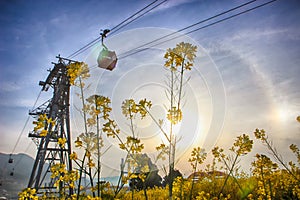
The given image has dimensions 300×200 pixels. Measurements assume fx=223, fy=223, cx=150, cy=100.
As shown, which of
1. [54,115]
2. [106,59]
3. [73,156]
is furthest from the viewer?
[54,115]

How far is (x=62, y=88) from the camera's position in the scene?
1364 cm

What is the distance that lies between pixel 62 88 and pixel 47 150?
12.4 feet

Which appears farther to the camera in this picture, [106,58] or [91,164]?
[106,58]

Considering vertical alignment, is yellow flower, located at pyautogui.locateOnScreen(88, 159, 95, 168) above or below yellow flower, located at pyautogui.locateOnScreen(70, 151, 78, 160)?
below

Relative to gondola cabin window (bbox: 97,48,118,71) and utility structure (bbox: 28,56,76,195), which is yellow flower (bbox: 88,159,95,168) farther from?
utility structure (bbox: 28,56,76,195)

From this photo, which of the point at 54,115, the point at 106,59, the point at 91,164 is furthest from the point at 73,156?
the point at 54,115

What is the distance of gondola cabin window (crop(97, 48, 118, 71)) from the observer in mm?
5277

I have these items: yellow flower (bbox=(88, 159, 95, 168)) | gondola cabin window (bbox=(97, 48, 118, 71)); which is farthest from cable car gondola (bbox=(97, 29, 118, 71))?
yellow flower (bbox=(88, 159, 95, 168))

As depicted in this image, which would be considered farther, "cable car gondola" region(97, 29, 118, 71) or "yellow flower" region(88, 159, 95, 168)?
"cable car gondola" region(97, 29, 118, 71)

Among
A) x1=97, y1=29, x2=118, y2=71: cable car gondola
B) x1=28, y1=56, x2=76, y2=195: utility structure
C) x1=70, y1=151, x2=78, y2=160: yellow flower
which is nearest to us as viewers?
x1=70, y1=151, x2=78, y2=160: yellow flower

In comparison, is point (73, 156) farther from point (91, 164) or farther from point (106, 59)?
point (106, 59)

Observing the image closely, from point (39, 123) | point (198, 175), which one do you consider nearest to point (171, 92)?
point (39, 123)

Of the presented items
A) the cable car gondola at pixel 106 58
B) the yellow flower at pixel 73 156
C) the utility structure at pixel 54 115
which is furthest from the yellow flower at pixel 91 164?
the utility structure at pixel 54 115

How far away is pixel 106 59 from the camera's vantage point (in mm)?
5293
